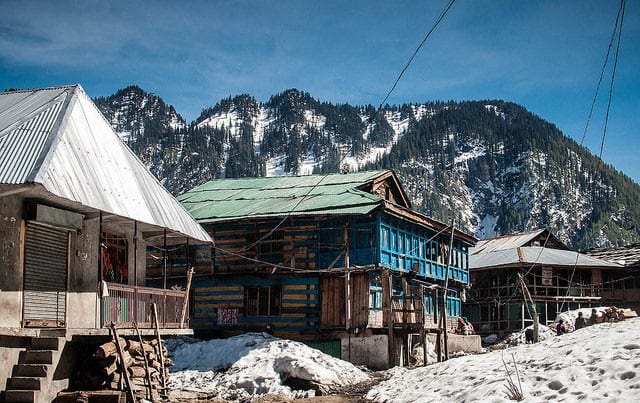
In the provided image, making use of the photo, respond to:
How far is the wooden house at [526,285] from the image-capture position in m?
56.9

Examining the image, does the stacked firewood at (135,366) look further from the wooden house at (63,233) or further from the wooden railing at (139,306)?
the wooden railing at (139,306)

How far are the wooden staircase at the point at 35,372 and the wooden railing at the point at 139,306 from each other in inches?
90.1

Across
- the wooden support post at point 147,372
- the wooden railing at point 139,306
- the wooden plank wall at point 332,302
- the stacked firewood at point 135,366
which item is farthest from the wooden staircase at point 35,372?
the wooden plank wall at point 332,302

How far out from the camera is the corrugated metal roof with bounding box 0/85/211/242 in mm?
18188

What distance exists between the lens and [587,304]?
59.8m

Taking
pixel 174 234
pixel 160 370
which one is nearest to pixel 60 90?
pixel 174 234

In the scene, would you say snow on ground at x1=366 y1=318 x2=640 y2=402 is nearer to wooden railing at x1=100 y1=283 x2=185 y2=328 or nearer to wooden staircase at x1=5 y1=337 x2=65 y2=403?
wooden railing at x1=100 y1=283 x2=185 y2=328

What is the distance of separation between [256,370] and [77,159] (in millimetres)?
11581

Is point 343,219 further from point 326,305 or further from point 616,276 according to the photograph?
point 616,276

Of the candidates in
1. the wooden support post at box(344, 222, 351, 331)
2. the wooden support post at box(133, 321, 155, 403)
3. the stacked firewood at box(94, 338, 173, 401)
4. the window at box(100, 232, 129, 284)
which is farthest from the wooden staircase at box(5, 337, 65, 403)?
the wooden support post at box(344, 222, 351, 331)

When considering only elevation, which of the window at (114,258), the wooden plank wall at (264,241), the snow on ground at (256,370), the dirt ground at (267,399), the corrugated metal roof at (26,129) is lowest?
the dirt ground at (267,399)

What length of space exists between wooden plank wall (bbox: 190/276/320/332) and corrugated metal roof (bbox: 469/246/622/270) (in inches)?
1036

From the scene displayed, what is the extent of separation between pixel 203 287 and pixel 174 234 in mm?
12778

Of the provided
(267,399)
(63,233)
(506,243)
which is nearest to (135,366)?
(63,233)
